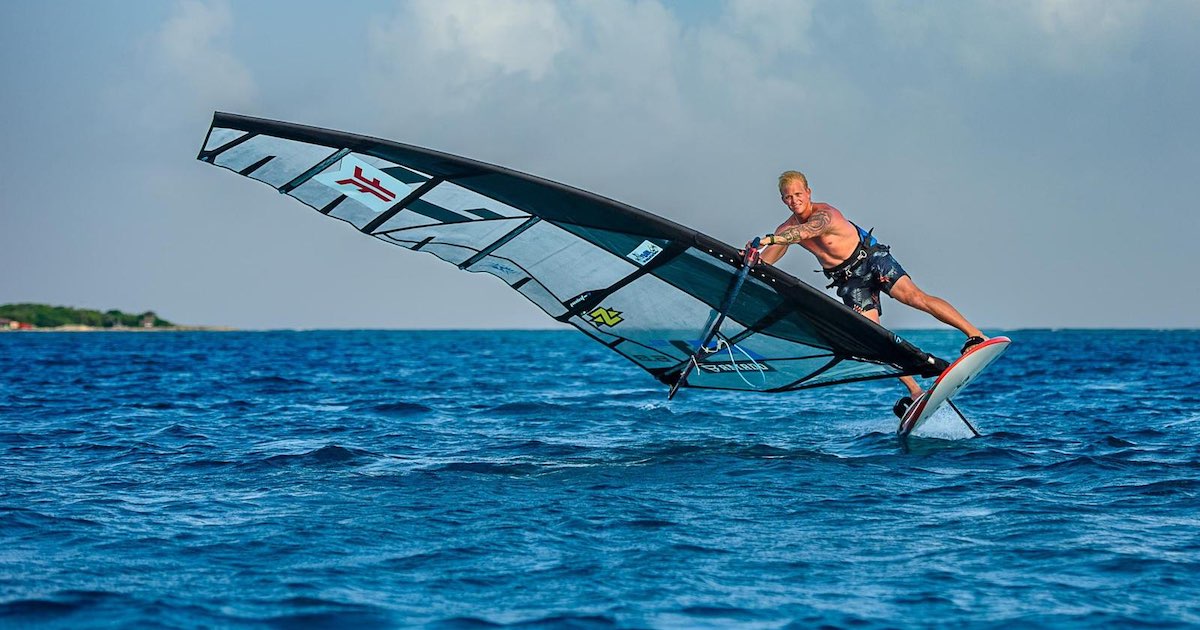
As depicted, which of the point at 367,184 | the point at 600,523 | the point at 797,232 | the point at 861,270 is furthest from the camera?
the point at 861,270

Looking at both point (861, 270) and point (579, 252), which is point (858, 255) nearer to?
point (861, 270)

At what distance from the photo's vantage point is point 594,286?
985 centimetres

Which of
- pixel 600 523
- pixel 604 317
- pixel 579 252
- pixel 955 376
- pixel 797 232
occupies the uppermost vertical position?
pixel 797 232

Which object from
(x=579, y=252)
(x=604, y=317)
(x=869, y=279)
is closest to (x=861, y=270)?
(x=869, y=279)

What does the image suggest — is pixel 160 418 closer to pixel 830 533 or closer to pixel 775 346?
pixel 775 346

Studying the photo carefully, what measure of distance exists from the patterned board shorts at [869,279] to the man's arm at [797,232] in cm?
62

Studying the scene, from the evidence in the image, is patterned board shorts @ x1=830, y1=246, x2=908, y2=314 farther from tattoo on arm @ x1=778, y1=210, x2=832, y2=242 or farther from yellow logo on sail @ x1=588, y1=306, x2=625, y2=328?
yellow logo on sail @ x1=588, y1=306, x2=625, y2=328

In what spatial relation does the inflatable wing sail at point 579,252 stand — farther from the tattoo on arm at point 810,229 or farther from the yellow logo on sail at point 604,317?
the tattoo on arm at point 810,229

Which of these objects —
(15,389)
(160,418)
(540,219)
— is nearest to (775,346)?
(540,219)

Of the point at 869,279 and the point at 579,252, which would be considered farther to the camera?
the point at 869,279

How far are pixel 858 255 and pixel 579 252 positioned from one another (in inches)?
102

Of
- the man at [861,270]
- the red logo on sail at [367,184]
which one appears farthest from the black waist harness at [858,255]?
the red logo on sail at [367,184]

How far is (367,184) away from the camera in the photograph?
344 inches

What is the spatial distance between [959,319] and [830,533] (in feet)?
13.2
